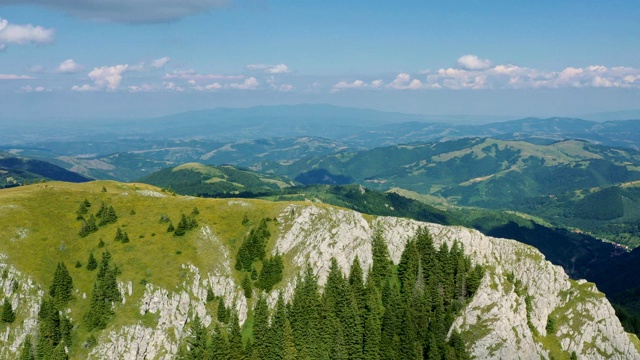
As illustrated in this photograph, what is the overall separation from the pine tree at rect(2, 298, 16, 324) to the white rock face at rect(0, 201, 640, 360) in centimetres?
280

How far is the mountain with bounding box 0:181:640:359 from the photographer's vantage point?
141m

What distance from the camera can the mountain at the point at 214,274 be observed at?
141 m

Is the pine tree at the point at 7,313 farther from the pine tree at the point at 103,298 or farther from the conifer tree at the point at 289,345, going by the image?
the conifer tree at the point at 289,345

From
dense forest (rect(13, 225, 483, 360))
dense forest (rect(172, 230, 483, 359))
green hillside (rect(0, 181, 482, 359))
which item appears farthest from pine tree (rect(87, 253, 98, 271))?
dense forest (rect(172, 230, 483, 359))

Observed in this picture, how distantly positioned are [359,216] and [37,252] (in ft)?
388

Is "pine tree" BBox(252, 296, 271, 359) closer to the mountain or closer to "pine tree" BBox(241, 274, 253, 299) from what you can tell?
the mountain

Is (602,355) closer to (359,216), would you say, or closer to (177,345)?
(359,216)

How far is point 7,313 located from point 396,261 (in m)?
133

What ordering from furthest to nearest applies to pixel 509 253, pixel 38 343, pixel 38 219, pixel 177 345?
pixel 509 253, pixel 38 219, pixel 177 345, pixel 38 343

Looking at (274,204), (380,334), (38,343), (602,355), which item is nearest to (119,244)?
(38,343)

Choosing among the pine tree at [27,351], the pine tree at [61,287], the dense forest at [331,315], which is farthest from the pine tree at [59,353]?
the pine tree at [61,287]

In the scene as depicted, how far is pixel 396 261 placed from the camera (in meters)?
179

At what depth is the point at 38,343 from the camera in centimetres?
13125

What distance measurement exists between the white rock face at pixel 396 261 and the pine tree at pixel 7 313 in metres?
2.80
